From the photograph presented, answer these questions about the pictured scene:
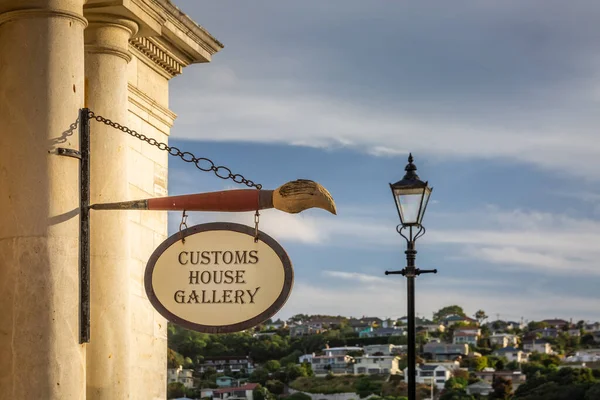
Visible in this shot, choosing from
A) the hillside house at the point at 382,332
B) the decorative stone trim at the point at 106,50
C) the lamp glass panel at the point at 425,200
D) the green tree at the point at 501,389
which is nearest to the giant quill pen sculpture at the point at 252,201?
the decorative stone trim at the point at 106,50

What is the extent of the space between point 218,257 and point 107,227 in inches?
63.1

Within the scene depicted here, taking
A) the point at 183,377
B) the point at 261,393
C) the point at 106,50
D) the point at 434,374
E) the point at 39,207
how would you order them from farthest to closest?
1. the point at 434,374
2. the point at 261,393
3. the point at 183,377
4. the point at 106,50
5. the point at 39,207

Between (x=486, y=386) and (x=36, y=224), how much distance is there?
156m

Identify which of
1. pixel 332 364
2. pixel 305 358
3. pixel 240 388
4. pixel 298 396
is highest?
pixel 305 358

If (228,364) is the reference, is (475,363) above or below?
below

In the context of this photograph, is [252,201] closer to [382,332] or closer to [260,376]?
[260,376]

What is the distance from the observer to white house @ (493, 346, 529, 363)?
7156 inches

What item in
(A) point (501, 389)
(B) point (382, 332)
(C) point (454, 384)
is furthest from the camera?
(B) point (382, 332)

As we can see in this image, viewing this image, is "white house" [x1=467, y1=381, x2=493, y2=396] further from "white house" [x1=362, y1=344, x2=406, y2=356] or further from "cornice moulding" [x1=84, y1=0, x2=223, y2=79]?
"cornice moulding" [x1=84, y1=0, x2=223, y2=79]

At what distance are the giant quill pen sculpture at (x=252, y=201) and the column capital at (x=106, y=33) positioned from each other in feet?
5.62

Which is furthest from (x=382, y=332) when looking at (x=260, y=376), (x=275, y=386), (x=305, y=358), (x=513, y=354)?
(x=260, y=376)

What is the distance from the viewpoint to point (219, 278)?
820 centimetres

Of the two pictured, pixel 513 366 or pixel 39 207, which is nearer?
pixel 39 207

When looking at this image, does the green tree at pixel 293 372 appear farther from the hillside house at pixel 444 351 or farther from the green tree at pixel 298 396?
the hillside house at pixel 444 351
